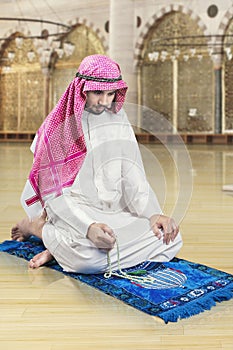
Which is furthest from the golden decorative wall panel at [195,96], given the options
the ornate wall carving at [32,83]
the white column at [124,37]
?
the ornate wall carving at [32,83]

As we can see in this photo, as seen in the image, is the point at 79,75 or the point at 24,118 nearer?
the point at 79,75

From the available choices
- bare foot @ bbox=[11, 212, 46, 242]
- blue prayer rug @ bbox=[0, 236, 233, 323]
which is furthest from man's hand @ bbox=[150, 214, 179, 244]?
bare foot @ bbox=[11, 212, 46, 242]

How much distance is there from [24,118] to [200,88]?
5991 millimetres

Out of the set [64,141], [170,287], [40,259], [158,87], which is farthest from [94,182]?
[158,87]

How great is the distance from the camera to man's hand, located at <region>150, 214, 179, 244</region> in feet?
8.92

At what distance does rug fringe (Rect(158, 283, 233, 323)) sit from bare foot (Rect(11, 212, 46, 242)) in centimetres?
112

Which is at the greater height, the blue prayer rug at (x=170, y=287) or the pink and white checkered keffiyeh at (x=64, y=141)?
the pink and white checkered keffiyeh at (x=64, y=141)

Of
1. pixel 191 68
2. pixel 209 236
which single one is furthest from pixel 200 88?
pixel 209 236

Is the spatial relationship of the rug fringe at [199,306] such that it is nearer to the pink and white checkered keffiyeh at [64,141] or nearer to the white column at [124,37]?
the pink and white checkered keffiyeh at [64,141]

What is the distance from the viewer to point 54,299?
2.43 metres

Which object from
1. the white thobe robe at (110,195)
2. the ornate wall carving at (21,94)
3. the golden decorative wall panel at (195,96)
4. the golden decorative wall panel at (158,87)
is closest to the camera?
the white thobe robe at (110,195)

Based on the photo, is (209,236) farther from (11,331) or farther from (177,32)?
(177,32)

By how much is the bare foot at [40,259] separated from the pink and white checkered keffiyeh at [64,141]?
1.02 feet

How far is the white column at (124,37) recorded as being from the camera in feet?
50.3
